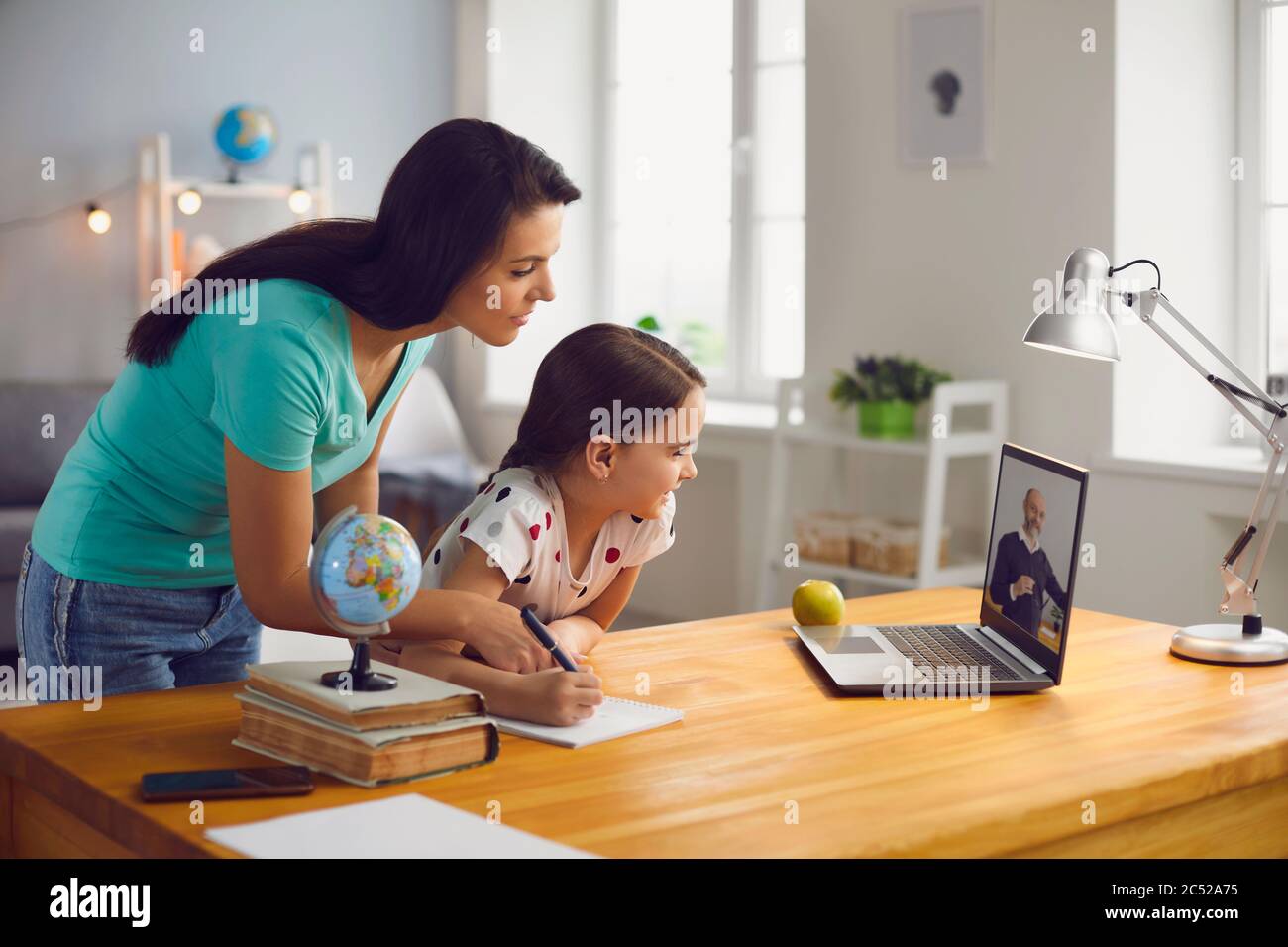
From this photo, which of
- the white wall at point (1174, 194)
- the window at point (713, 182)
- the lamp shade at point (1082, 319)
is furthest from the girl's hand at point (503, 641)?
the window at point (713, 182)

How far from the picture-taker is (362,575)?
1.23 metres

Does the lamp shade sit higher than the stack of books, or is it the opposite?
the lamp shade

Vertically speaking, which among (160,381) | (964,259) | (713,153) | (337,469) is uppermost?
(713,153)

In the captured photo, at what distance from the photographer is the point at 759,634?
1902mm

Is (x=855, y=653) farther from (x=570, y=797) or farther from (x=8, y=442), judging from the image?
(x=8, y=442)

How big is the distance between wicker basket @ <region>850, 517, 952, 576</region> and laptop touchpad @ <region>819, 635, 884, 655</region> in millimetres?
1866

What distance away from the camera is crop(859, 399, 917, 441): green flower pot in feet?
Answer: 12.3

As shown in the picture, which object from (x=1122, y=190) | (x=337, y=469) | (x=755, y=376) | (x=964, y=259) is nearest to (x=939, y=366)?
(x=964, y=259)

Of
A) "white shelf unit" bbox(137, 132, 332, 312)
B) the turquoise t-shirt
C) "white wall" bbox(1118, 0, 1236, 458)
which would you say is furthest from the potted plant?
"white shelf unit" bbox(137, 132, 332, 312)

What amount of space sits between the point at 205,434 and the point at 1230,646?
125 cm

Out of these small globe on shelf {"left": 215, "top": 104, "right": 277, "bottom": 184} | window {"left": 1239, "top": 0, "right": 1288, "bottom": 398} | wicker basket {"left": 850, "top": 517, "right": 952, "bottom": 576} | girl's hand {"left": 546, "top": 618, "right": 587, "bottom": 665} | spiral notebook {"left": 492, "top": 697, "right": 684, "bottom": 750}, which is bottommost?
wicker basket {"left": 850, "top": 517, "right": 952, "bottom": 576}

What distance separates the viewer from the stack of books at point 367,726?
122 cm

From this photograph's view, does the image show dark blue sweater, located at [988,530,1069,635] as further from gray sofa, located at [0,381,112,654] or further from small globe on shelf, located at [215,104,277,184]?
→ small globe on shelf, located at [215,104,277,184]
